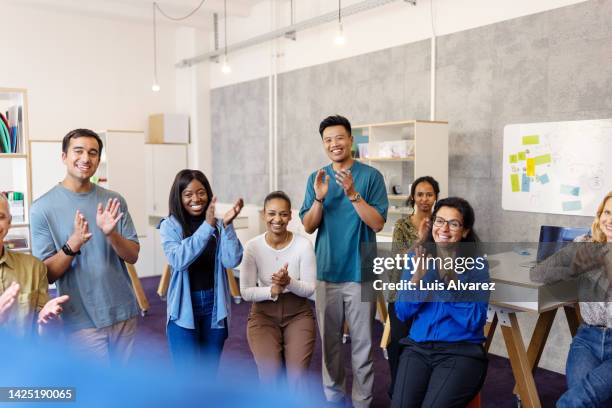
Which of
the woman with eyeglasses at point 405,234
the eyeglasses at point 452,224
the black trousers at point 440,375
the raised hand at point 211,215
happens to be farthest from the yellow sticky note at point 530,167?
the raised hand at point 211,215

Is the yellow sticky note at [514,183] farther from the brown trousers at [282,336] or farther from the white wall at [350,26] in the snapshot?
the brown trousers at [282,336]

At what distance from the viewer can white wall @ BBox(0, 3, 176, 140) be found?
6.87 m

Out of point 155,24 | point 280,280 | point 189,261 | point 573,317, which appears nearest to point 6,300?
point 189,261

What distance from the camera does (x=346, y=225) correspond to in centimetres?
299

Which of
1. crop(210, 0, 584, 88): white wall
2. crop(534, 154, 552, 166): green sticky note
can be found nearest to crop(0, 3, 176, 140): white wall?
crop(210, 0, 584, 88): white wall

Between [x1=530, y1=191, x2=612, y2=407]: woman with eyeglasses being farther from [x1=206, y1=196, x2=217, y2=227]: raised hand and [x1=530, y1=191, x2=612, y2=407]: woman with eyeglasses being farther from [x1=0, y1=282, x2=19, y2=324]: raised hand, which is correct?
[x1=0, y1=282, x2=19, y2=324]: raised hand

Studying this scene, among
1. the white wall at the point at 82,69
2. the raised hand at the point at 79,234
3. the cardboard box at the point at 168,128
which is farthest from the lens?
the cardboard box at the point at 168,128

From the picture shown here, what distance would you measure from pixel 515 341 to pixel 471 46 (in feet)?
8.25

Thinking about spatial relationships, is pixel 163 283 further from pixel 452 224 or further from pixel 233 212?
pixel 452 224

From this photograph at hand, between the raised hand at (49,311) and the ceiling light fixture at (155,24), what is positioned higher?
the ceiling light fixture at (155,24)

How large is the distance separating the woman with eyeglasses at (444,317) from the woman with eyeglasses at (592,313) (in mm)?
466

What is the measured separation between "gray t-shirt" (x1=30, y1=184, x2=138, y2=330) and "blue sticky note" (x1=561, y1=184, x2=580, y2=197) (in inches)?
121

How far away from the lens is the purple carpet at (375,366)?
135 inches

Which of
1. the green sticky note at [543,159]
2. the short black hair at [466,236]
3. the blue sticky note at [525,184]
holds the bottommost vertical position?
the short black hair at [466,236]
